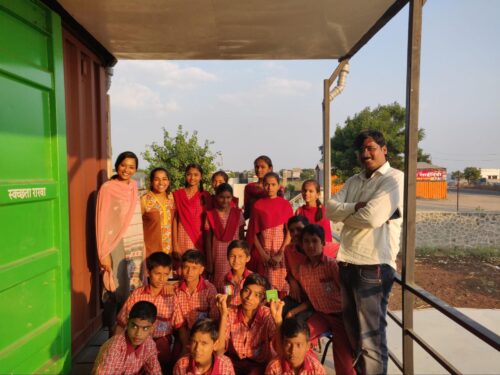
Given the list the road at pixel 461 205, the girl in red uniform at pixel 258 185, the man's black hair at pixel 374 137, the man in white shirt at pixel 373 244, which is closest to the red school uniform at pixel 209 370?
the man in white shirt at pixel 373 244

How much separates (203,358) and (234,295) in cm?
62

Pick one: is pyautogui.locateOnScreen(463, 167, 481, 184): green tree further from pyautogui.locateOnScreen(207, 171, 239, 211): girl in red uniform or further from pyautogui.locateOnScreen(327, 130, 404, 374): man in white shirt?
pyautogui.locateOnScreen(327, 130, 404, 374): man in white shirt

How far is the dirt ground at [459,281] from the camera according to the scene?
9.61 metres

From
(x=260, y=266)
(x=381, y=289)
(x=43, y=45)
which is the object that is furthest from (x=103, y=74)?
(x=381, y=289)

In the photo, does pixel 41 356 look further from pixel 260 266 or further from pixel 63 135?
pixel 260 266

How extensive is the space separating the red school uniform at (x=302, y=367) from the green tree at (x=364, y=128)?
26.3m

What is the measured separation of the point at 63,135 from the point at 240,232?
1.75 metres

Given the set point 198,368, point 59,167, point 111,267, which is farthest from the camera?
point 111,267

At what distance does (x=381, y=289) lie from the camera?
218cm

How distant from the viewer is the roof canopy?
8.18 ft

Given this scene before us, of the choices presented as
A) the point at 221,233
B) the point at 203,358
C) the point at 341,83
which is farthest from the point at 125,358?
the point at 341,83

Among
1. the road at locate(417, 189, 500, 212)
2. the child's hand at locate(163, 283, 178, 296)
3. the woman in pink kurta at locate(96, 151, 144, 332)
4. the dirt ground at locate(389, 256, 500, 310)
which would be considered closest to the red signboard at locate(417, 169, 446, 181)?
the road at locate(417, 189, 500, 212)

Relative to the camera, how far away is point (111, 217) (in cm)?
300

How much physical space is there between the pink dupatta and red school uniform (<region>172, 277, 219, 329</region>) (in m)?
0.65
